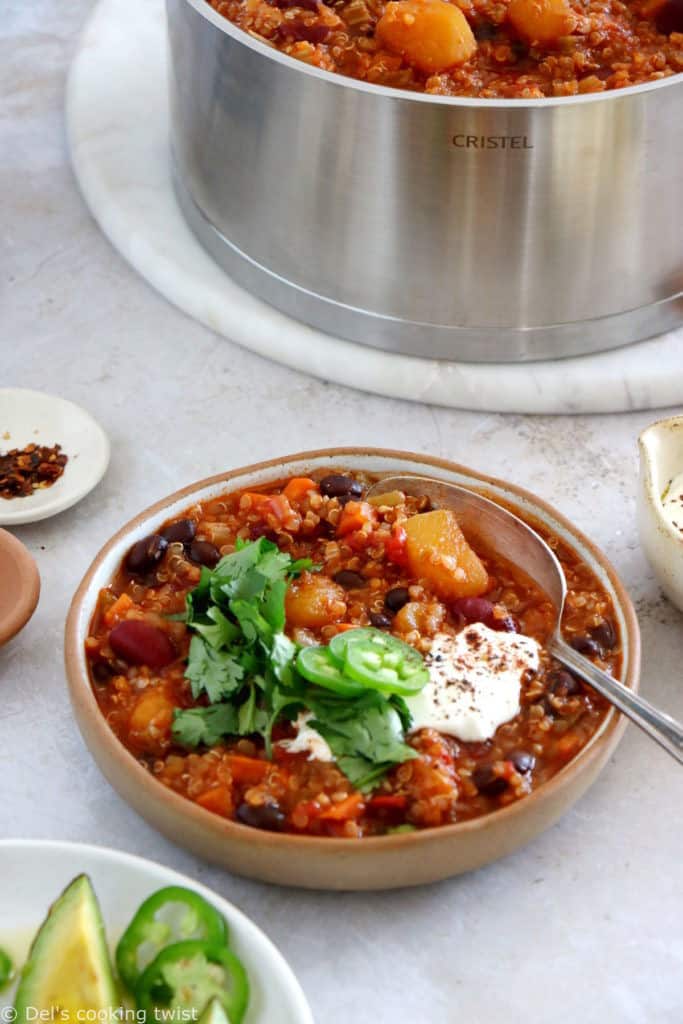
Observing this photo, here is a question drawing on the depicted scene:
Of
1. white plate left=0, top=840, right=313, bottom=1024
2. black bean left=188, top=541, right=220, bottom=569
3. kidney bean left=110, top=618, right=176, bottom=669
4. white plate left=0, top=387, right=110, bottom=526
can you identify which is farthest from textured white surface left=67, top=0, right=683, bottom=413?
white plate left=0, top=840, right=313, bottom=1024

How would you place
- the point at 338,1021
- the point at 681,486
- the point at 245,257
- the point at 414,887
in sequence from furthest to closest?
the point at 245,257 < the point at 681,486 < the point at 414,887 < the point at 338,1021

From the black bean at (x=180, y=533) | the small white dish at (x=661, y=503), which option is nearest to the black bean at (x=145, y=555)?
the black bean at (x=180, y=533)

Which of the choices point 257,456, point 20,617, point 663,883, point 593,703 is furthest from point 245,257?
point 663,883

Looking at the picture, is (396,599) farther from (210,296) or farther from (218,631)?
(210,296)

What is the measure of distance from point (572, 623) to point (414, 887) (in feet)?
1.53

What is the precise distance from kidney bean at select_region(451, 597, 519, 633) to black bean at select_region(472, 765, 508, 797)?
0.29 m

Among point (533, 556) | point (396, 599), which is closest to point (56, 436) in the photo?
point (396, 599)

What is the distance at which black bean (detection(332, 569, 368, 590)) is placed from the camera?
6.88 feet

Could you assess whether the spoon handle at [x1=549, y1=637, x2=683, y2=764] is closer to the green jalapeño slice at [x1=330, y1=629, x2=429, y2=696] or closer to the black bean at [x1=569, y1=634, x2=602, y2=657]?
the black bean at [x1=569, y1=634, x2=602, y2=657]

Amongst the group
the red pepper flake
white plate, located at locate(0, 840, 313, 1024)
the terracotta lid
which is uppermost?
white plate, located at locate(0, 840, 313, 1024)

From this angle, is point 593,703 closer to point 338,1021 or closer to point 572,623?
point 572,623

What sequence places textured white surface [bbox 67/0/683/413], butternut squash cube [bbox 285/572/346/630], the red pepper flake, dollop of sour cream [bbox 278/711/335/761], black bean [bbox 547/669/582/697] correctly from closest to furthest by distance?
dollop of sour cream [bbox 278/711/335/761] < black bean [bbox 547/669/582/697] < butternut squash cube [bbox 285/572/346/630] < the red pepper flake < textured white surface [bbox 67/0/683/413]

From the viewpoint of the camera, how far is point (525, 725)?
1897 millimetres

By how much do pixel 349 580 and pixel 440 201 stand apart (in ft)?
2.69
